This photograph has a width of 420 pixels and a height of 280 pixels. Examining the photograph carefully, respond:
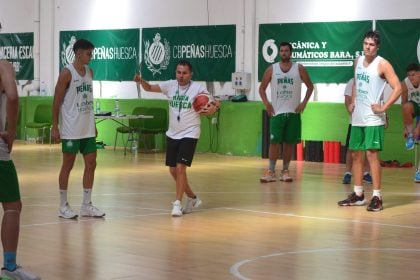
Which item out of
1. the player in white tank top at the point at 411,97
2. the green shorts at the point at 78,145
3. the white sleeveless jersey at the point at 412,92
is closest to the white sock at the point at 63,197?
the green shorts at the point at 78,145

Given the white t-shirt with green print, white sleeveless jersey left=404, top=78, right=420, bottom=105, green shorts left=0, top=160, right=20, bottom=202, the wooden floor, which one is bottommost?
the wooden floor

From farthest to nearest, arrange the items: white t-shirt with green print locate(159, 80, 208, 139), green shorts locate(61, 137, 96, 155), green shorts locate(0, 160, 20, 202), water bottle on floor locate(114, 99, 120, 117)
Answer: water bottle on floor locate(114, 99, 120, 117) → white t-shirt with green print locate(159, 80, 208, 139) → green shorts locate(61, 137, 96, 155) → green shorts locate(0, 160, 20, 202)

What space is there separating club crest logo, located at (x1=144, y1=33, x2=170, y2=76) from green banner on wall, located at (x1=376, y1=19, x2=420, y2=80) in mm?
5987

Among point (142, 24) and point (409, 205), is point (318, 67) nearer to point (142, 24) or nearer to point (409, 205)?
point (142, 24)

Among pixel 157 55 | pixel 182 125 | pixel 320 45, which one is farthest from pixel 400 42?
pixel 182 125

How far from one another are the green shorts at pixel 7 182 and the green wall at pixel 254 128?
12148 mm

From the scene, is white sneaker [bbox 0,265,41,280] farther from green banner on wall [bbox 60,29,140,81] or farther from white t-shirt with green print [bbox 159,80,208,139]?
green banner on wall [bbox 60,29,140,81]

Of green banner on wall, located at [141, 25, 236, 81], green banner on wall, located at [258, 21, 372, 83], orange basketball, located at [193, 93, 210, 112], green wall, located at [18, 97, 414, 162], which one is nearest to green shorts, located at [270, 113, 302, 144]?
green wall, located at [18, 97, 414, 162]

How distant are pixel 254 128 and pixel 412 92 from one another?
18.0 ft

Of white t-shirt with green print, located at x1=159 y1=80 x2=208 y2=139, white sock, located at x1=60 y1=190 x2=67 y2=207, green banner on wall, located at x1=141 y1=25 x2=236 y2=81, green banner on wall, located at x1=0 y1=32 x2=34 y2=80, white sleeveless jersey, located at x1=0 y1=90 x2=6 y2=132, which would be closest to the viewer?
white sleeveless jersey, located at x1=0 y1=90 x2=6 y2=132

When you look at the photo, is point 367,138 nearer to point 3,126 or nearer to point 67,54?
point 3,126

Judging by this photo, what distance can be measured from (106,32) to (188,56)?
9.74 feet

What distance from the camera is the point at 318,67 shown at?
19594 millimetres

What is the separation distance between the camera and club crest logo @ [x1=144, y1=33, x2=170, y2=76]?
22.5 metres
